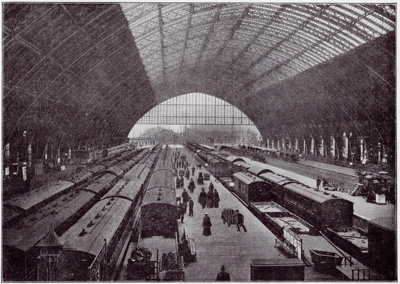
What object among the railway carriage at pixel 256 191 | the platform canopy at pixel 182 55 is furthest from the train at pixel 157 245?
the platform canopy at pixel 182 55

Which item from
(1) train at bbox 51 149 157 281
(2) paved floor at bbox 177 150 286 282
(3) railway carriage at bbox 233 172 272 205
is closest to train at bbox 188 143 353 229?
(3) railway carriage at bbox 233 172 272 205

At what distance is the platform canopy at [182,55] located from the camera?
18259 mm

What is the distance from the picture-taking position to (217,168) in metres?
35.1

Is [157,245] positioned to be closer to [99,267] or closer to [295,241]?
[99,267]

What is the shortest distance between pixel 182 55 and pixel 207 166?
1372 cm

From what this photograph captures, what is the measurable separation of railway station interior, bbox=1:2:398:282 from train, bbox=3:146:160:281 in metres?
0.05

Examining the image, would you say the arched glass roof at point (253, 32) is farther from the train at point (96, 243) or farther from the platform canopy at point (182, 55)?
the train at point (96, 243)

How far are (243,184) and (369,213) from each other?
7.89 metres

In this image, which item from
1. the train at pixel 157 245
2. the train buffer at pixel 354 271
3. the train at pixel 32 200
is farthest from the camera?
the train at pixel 32 200

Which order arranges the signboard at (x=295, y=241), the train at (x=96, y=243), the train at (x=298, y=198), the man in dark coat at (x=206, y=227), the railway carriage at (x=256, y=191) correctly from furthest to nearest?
the railway carriage at (x=256, y=191) → the train at (x=298, y=198) → the man in dark coat at (x=206, y=227) → the signboard at (x=295, y=241) → the train at (x=96, y=243)

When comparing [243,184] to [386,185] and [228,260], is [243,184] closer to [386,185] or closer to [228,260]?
[386,185]

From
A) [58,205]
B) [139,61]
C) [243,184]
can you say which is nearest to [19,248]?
[58,205]

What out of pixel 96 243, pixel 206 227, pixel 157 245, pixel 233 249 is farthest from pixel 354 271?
pixel 96 243

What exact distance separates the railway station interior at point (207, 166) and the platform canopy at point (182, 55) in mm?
153
